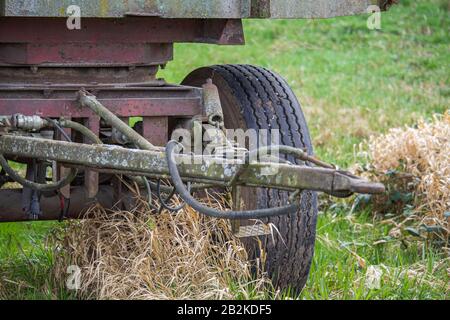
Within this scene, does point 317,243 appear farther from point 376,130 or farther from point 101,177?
point 376,130

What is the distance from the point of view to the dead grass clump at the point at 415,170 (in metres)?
5.73

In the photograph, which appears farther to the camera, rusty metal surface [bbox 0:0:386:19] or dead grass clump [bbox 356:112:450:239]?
dead grass clump [bbox 356:112:450:239]

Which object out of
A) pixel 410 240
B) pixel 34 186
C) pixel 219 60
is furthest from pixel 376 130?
pixel 34 186

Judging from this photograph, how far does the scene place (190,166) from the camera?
11.7ft

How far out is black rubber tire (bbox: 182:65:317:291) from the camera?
14.4ft

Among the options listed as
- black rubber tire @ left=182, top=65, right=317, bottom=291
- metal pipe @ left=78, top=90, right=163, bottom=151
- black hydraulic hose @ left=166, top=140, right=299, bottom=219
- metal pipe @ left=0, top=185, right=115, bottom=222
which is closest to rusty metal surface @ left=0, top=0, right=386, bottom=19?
metal pipe @ left=78, top=90, right=163, bottom=151

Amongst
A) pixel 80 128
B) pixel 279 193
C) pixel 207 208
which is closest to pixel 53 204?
pixel 80 128

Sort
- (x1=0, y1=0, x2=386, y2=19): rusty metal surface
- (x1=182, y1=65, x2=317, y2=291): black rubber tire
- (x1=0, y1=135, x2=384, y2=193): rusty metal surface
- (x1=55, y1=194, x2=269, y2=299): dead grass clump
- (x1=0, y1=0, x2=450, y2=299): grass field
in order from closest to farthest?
(x1=0, y1=135, x2=384, y2=193): rusty metal surface, (x1=0, y1=0, x2=386, y2=19): rusty metal surface, (x1=55, y1=194, x2=269, y2=299): dead grass clump, (x1=182, y1=65, x2=317, y2=291): black rubber tire, (x1=0, y1=0, x2=450, y2=299): grass field

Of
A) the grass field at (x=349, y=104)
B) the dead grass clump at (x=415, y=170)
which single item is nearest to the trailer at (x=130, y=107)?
the grass field at (x=349, y=104)

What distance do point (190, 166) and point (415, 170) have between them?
295 cm

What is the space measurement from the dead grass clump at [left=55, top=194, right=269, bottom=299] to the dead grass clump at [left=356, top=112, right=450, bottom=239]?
5.38ft

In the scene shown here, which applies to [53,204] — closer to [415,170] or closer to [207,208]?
[207,208]

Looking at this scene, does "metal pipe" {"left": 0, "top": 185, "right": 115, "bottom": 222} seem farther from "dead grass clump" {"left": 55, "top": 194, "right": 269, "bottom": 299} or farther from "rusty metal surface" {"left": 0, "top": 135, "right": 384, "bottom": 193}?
"rusty metal surface" {"left": 0, "top": 135, "right": 384, "bottom": 193}

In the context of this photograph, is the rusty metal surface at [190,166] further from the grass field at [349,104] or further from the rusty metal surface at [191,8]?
the grass field at [349,104]
